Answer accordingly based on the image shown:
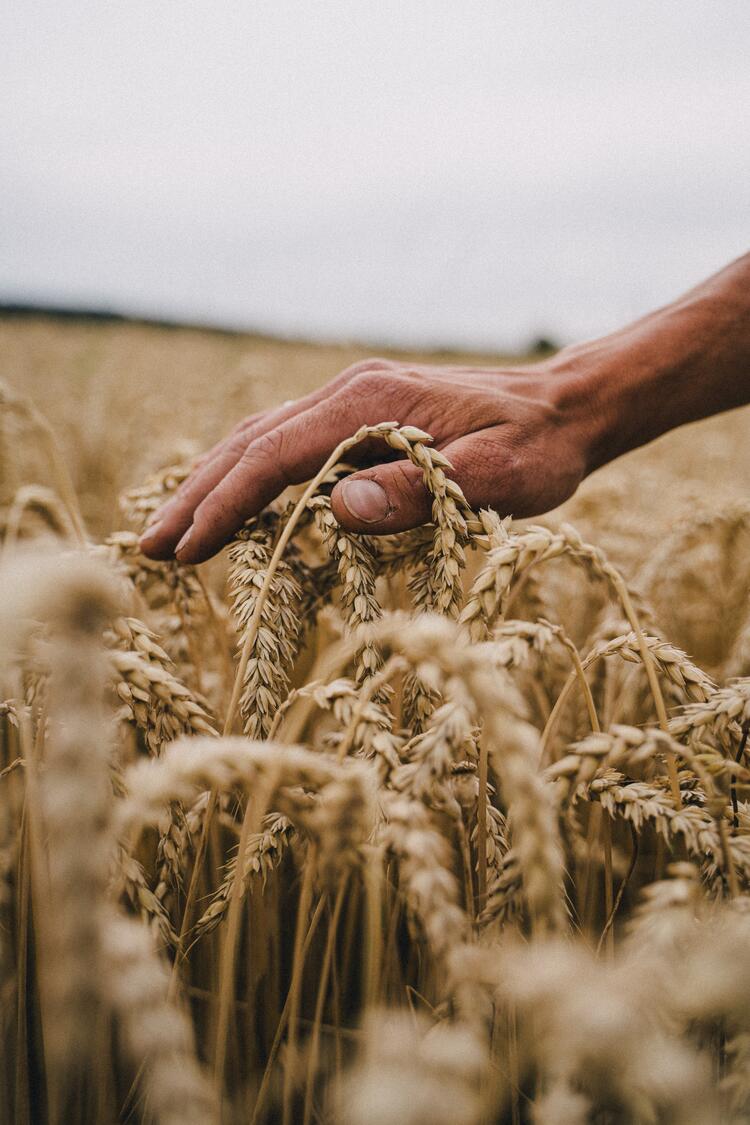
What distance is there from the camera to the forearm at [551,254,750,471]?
70.9 inches

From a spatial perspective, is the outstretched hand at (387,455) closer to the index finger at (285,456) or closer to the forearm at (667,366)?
the index finger at (285,456)

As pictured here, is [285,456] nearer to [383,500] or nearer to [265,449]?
[265,449]

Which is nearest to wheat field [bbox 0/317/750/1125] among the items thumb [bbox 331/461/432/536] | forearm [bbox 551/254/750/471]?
thumb [bbox 331/461/432/536]

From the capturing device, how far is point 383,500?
1222 millimetres

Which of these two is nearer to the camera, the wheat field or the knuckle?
the wheat field

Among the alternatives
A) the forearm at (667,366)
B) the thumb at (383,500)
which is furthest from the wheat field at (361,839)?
the forearm at (667,366)

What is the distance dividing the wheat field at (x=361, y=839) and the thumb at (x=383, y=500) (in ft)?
0.14

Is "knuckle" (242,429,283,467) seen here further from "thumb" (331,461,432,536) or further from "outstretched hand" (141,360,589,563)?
"thumb" (331,461,432,536)

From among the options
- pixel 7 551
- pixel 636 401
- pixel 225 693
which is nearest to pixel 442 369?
pixel 636 401

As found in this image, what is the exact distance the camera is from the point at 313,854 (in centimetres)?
94

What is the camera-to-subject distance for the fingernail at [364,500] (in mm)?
1189

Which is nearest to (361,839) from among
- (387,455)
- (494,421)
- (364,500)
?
(364,500)

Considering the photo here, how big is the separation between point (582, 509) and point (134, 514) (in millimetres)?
2065

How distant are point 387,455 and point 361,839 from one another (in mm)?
855
